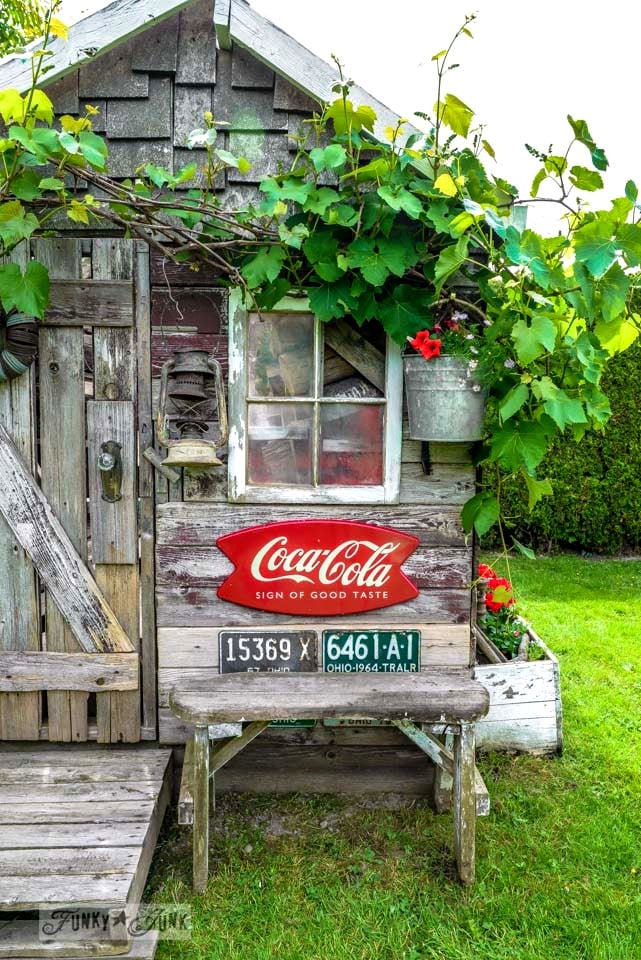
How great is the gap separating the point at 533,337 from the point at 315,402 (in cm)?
92

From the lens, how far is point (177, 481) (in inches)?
112

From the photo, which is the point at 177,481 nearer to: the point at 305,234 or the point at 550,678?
the point at 305,234

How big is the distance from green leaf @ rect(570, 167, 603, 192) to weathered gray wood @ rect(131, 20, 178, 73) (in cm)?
157

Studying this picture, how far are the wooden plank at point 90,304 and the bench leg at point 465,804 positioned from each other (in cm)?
208

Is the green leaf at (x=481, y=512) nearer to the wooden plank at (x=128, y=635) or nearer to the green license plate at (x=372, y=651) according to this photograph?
the green license plate at (x=372, y=651)

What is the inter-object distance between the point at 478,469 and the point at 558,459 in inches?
181

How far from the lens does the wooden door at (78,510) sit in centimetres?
276

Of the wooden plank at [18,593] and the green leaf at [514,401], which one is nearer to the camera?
the green leaf at [514,401]

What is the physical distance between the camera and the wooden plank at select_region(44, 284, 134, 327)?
8.94 feet

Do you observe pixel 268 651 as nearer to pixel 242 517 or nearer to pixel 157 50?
pixel 242 517

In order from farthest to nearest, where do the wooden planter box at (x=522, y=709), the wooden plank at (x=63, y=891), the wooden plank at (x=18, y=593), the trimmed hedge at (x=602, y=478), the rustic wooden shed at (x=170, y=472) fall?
the trimmed hedge at (x=602, y=478), the wooden planter box at (x=522, y=709), the wooden plank at (x=18, y=593), the rustic wooden shed at (x=170, y=472), the wooden plank at (x=63, y=891)

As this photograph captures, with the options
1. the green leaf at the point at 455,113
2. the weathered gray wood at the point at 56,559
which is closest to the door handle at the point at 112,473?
the weathered gray wood at the point at 56,559

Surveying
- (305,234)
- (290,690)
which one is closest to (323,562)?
(290,690)

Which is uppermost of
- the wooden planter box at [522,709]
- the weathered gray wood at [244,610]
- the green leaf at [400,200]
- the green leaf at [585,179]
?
the green leaf at [585,179]
